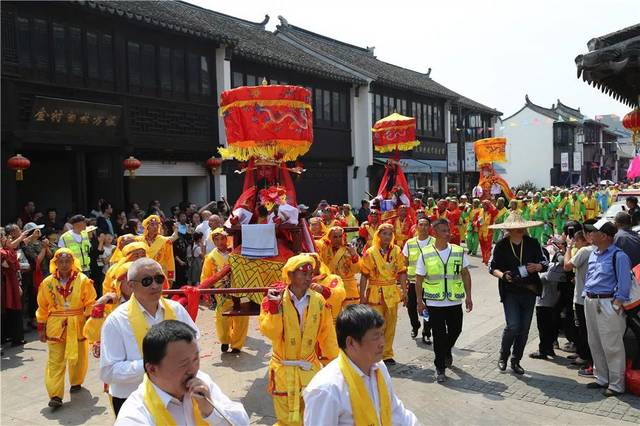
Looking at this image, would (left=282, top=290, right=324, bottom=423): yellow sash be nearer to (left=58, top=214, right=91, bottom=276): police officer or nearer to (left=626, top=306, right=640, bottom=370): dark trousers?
(left=626, top=306, right=640, bottom=370): dark trousers

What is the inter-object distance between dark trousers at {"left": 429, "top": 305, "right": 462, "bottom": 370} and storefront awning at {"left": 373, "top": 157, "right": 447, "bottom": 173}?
19296mm

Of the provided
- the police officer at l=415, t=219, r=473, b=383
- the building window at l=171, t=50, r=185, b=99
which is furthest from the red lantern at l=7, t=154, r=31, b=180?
the police officer at l=415, t=219, r=473, b=383

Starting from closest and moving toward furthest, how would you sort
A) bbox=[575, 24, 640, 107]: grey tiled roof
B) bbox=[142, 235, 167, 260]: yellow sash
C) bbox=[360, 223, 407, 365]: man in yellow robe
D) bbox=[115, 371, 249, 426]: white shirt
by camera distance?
bbox=[115, 371, 249, 426]: white shirt, bbox=[575, 24, 640, 107]: grey tiled roof, bbox=[360, 223, 407, 365]: man in yellow robe, bbox=[142, 235, 167, 260]: yellow sash

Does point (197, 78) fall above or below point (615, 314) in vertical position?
above

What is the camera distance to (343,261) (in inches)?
298

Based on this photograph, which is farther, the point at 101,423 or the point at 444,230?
the point at 444,230

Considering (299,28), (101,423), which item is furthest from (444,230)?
(299,28)

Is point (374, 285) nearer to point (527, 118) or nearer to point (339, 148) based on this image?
point (339, 148)

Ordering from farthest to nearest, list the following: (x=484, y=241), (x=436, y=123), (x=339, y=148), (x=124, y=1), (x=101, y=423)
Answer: (x=436, y=123), (x=339, y=148), (x=484, y=241), (x=124, y=1), (x=101, y=423)

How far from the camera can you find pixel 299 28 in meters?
27.3

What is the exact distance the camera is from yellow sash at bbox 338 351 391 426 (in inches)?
107

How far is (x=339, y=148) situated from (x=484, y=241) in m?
9.58

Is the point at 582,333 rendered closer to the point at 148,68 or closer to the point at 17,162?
the point at 17,162

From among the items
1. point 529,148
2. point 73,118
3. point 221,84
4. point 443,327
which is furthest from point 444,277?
point 529,148
